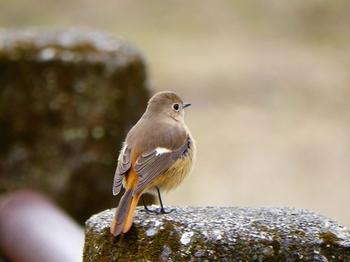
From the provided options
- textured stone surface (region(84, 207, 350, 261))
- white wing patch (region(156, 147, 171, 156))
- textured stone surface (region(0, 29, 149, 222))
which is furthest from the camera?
textured stone surface (region(0, 29, 149, 222))

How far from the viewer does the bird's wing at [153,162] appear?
354cm

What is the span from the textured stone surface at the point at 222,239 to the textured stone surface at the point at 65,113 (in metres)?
2.28

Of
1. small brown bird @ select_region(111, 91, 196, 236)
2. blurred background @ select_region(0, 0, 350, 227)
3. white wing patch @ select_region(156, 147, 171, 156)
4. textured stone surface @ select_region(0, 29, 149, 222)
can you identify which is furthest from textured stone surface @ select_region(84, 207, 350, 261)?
blurred background @ select_region(0, 0, 350, 227)

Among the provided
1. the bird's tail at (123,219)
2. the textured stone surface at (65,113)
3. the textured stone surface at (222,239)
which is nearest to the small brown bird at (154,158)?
the bird's tail at (123,219)

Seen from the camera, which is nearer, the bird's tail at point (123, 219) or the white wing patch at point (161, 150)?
the bird's tail at point (123, 219)

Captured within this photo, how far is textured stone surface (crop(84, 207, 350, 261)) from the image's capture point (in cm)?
251

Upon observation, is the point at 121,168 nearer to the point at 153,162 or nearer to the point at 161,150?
the point at 153,162

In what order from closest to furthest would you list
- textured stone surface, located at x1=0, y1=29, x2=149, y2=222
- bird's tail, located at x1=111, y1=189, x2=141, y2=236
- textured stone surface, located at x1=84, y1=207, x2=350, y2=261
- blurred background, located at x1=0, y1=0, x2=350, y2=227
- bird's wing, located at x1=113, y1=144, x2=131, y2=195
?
textured stone surface, located at x1=84, y1=207, x2=350, y2=261 → bird's tail, located at x1=111, y1=189, x2=141, y2=236 → bird's wing, located at x1=113, y1=144, x2=131, y2=195 → textured stone surface, located at x1=0, y1=29, x2=149, y2=222 → blurred background, located at x1=0, y1=0, x2=350, y2=227

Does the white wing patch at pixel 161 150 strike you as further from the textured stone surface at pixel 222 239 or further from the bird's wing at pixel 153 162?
the textured stone surface at pixel 222 239

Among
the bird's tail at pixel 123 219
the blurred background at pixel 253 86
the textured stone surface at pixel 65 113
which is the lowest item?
the blurred background at pixel 253 86

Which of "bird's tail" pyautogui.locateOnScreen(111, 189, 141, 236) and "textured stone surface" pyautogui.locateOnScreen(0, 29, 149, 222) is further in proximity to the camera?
"textured stone surface" pyautogui.locateOnScreen(0, 29, 149, 222)

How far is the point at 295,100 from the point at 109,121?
8230 millimetres

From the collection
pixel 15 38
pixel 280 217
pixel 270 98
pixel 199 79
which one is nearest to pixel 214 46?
pixel 199 79

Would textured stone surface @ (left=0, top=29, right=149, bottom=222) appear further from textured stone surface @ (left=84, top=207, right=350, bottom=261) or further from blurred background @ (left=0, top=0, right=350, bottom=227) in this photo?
blurred background @ (left=0, top=0, right=350, bottom=227)
